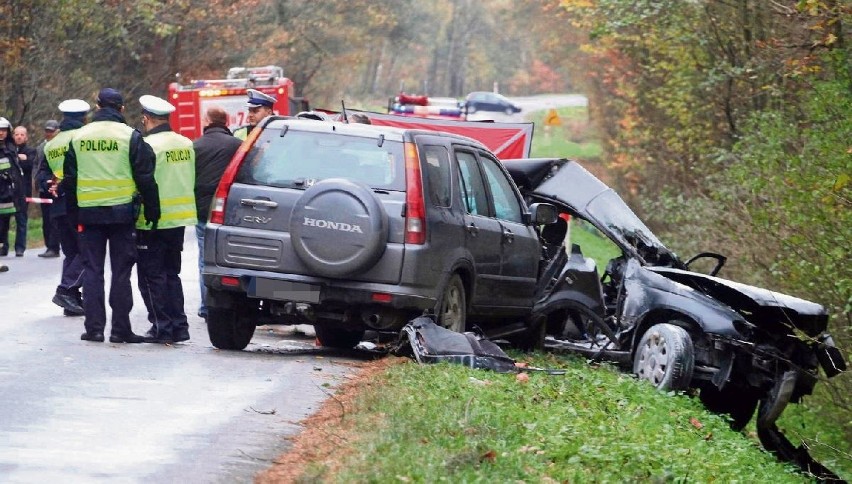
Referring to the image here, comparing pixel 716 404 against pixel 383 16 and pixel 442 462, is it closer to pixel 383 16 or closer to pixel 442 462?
pixel 442 462

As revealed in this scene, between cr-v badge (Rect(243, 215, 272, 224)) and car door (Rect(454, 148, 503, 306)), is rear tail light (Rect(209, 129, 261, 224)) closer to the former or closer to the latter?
cr-v badge (Rect(243, 215, 272, 224))

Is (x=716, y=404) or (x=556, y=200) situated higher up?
(x=556, y=200)

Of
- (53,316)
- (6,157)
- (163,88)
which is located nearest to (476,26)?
(163,88)

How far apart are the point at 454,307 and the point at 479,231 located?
69 cm

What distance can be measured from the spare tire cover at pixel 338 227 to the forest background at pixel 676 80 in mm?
4085

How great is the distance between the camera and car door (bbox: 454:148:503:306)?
11.6 metres

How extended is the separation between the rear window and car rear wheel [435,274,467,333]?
916 millimetres

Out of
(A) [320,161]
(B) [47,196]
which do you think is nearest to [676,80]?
(B) [47,196]

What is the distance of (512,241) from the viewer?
40.2 ft

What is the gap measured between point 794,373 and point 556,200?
258cm

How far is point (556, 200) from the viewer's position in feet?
41.8

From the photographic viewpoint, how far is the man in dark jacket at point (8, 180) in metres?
20.2

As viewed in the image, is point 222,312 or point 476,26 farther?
point 476,26

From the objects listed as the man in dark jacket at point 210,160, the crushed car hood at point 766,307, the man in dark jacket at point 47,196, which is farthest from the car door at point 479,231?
the man in dark jacket at point 47,196
